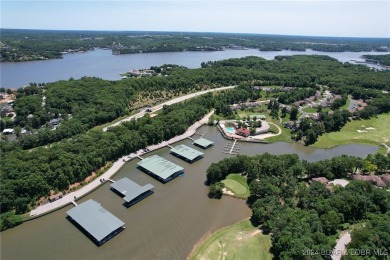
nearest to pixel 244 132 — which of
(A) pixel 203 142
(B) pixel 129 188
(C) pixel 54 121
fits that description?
(A) pixel 203 142

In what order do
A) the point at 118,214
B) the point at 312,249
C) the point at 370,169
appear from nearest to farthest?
1. the point at 312,249
2. the point at 118,214
3. the point at 370,169

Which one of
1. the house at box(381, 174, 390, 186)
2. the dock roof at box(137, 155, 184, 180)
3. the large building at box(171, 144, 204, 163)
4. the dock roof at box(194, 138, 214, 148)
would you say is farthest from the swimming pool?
the house at box(381, 174, 390, 186)

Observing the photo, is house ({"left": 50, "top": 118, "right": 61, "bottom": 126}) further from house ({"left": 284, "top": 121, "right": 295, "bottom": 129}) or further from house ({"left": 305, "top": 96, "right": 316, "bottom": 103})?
house ({"left": 305, "top": 96, "right": 316, "bottom": 103})

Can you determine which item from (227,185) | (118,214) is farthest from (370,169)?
(118,214)

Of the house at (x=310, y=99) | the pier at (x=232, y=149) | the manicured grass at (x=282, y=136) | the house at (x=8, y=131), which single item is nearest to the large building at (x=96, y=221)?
the pier at (x=232, y=149)

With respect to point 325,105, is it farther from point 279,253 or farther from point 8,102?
point 8,102

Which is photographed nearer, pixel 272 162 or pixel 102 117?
pixel 272 162

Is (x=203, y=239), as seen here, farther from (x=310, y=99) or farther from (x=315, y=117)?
(x=310, y=99)
